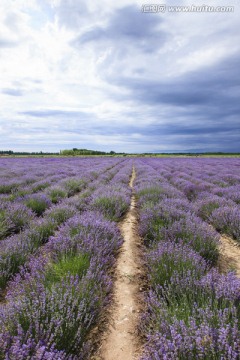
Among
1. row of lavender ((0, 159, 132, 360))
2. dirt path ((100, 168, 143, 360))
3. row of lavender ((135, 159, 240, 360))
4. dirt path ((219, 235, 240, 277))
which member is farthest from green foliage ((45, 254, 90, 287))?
dirt path ((219, 235, 240, 277))

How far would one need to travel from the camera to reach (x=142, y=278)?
287 cm

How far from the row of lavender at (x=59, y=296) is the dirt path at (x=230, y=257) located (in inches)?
58.3

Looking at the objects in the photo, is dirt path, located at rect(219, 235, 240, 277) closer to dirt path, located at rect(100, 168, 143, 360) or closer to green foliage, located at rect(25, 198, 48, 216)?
dirt path, located at rect(100, 168, 143, 360)

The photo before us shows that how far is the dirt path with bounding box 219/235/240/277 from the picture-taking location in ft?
10.2

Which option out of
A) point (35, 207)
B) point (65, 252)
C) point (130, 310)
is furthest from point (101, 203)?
point (130, 310)

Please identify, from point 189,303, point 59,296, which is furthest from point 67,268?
point 189,303

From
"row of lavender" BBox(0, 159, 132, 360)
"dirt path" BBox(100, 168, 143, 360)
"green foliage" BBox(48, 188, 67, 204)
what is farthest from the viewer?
"green foliage" BBox(48, 188, 67, 204)

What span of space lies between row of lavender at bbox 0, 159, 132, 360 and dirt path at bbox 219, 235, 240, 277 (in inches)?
58.3

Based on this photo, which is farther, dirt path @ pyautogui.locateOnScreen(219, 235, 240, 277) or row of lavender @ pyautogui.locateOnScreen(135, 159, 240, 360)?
dirt path @ pyautogui.locateOnScreen(219, 235, 240, 277)

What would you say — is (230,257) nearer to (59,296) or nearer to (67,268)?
(67,268)

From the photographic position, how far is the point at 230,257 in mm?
3473

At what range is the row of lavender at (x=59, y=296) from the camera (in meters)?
1.44

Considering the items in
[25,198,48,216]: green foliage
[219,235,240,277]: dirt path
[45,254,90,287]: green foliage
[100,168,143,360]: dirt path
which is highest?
[45,254,90,287]: green foliage

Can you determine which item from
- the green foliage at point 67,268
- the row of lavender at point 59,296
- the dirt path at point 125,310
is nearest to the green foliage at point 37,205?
the row of lavender at point 59,296
